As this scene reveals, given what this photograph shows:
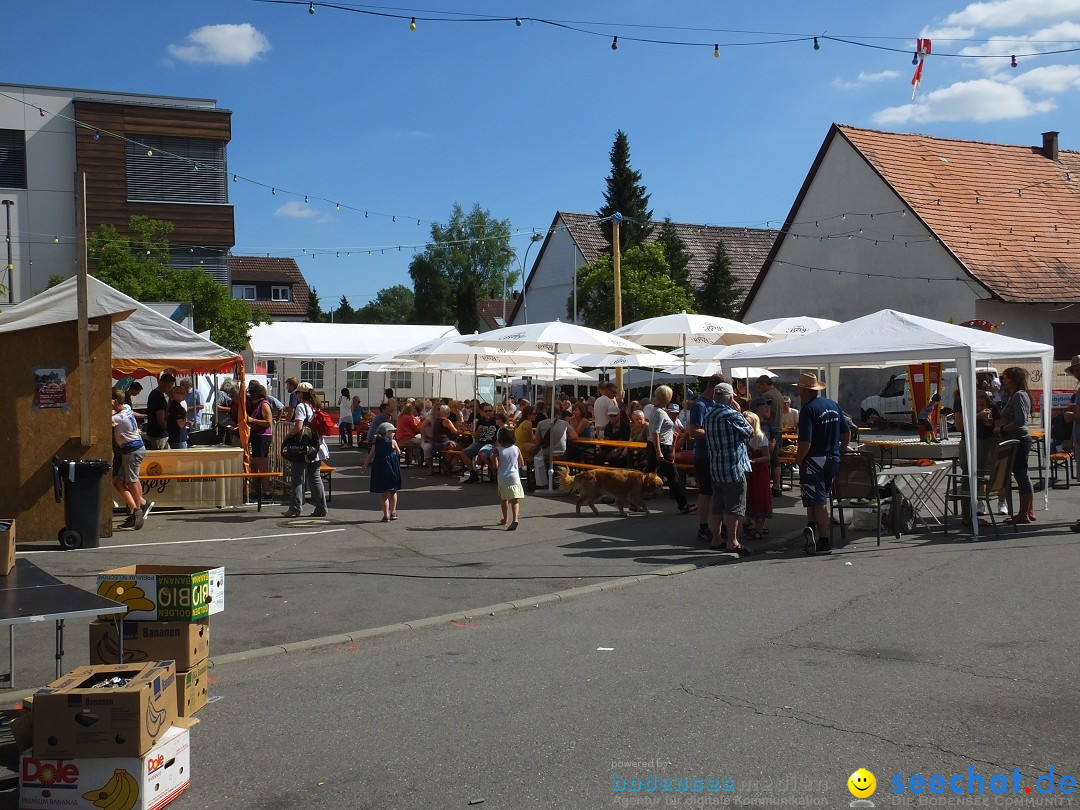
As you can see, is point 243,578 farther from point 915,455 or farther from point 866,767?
point 915,455

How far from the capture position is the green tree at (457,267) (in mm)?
87688

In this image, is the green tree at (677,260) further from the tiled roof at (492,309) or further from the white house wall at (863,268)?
the tiled roof at (492,309)

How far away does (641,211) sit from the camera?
174 ft

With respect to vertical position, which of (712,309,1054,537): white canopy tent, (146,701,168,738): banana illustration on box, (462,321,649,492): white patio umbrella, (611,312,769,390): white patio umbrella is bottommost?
(146,701,168,738): banana illustration on box

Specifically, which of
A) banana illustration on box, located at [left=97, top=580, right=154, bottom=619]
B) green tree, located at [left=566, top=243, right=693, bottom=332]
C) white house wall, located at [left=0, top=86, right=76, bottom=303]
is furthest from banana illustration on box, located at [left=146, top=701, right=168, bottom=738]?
white house wall, located at [left=0, top=86, right=76, bottom=303]

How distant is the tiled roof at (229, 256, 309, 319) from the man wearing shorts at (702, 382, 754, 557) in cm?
6253

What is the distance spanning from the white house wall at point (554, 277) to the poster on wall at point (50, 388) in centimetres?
4068

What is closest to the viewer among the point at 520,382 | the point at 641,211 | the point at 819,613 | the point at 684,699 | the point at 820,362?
the point at 684,699

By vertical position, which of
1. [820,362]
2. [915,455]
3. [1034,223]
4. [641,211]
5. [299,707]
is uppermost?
[641,211]

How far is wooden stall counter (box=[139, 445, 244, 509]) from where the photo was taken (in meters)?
14.3

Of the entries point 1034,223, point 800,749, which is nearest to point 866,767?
point 800,749

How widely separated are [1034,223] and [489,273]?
62.6m

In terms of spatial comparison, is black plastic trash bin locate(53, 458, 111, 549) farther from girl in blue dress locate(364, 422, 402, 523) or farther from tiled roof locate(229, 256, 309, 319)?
tiled roof locate(229, 256, 309, 319)

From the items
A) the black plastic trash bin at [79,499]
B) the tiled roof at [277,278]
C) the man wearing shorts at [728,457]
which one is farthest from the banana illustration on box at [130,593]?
the tiled roof at [277,278]
